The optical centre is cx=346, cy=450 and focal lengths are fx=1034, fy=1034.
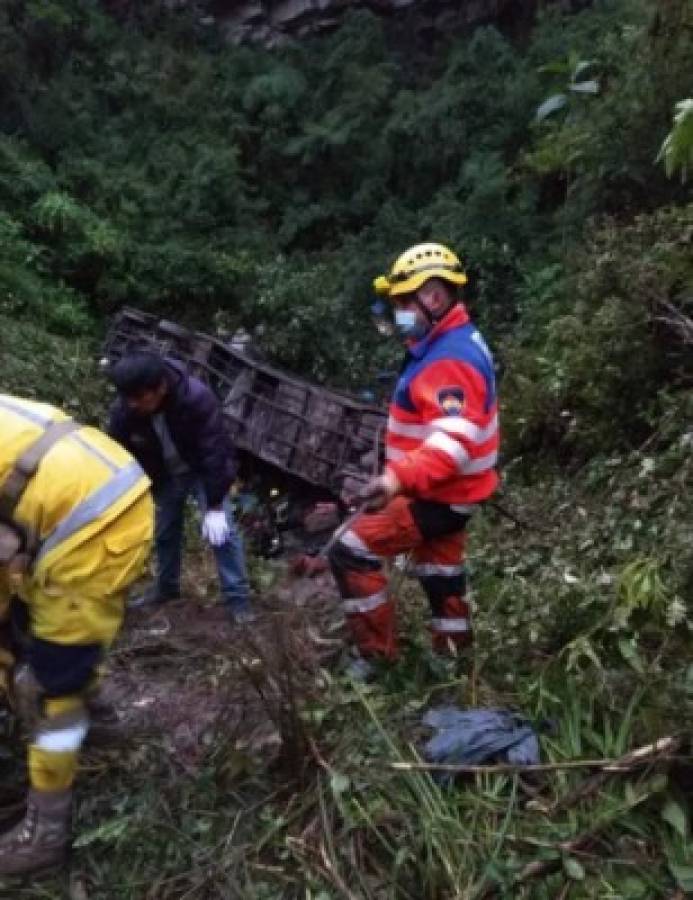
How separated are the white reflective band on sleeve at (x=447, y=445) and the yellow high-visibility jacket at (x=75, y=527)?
0.99 meters

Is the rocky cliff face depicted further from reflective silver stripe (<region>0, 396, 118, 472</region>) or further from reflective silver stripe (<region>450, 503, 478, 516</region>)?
reflective silver stripe (<region>0, 396, 118, 472</region>)

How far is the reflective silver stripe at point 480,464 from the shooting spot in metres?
3.58

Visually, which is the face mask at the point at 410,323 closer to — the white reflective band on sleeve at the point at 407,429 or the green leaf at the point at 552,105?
the white reflective band on sleeve at the point at 407,429

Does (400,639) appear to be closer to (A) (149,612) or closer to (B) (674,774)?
(B) (674,774)

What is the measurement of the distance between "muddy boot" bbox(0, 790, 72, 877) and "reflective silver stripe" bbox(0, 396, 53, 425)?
1060mm

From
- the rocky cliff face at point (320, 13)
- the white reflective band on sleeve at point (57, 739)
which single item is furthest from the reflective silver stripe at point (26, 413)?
the rocky cliff face at point (320, 13)

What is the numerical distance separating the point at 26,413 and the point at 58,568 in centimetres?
43

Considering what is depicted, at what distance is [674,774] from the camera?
2.87 metres

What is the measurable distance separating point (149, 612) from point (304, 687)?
1923mm

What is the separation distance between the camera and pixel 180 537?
201 inches

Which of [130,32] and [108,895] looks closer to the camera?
[108,895]

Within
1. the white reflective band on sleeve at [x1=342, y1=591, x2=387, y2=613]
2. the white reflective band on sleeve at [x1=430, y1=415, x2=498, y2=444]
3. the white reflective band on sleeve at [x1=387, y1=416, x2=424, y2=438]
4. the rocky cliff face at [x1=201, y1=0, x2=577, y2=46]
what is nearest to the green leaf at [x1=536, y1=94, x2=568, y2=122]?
the rocky cliff face at [x1=201, y1=0, x2=577, y2=46]

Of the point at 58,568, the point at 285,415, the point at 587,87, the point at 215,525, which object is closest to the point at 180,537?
the point at 215,525

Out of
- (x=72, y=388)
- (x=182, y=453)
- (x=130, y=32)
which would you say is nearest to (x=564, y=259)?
(x=72, y=388)
